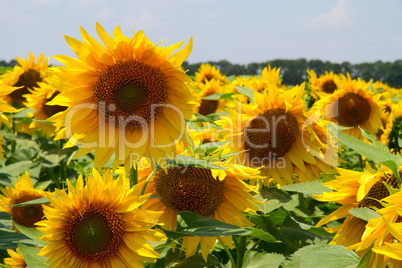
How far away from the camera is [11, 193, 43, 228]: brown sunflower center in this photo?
124 inches

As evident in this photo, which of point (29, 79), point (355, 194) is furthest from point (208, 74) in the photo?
point (355, 194)

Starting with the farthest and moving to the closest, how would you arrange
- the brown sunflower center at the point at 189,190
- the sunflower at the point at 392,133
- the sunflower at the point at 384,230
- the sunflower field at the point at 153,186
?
1. the sunflower at the point at 392,133
2. the brown sunflower center at the point at 189,190
3. the sunflower field at the point at 153,186
4. the sunflower at the point at 384,230

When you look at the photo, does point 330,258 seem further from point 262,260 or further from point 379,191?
point 262,260

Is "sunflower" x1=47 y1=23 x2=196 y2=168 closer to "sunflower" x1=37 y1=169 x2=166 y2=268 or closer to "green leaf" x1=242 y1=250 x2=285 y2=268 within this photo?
"sunflower" x1=37 y1=169 x2=166 y2=268

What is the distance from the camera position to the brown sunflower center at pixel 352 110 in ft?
14.0

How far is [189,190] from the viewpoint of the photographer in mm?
2109

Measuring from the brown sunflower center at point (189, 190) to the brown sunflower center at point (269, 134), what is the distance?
82 centimetres

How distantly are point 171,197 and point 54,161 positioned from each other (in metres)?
2.35

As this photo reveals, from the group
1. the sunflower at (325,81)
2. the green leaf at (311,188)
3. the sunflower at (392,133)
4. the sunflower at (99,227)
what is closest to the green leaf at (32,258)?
the sunflower at (99,227)

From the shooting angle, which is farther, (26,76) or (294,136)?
(26,76)

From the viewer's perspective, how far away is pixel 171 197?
2.12 metres

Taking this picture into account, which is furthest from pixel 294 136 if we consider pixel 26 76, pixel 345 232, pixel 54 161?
pixel 26 76

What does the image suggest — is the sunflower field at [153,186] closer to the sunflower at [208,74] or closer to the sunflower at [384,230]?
the sunflower at [384,230]

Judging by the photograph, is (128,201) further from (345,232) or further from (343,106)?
(343,106)
